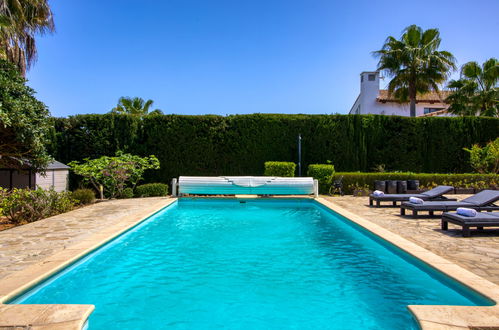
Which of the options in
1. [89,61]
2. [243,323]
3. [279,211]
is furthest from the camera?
[89,61]

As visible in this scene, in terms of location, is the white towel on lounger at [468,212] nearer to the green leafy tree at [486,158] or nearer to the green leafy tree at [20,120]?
the green leafy tree at [20,120]

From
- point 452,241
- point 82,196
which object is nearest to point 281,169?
point 82,196

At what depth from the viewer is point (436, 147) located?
1638cm

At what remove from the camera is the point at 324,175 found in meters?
14.2

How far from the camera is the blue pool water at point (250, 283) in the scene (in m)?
3.45

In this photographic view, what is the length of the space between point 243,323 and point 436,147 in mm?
16025

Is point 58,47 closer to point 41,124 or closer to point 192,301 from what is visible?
point 41,124

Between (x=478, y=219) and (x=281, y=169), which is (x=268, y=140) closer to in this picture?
(x=281, y=169)

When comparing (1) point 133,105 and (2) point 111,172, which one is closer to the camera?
(2) point 111,172

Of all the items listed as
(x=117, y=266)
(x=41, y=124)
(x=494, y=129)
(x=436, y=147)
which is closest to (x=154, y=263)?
(x=117, y=266)

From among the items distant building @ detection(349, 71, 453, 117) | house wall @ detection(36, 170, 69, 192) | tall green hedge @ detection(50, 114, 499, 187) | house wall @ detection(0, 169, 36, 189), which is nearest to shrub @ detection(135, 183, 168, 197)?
tall green hedge @ detection(50, 114, 499, 187)

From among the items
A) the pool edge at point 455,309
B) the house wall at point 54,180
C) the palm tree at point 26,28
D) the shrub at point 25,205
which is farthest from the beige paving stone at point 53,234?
the palm tree at point 26,28

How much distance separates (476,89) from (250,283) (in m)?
22.4

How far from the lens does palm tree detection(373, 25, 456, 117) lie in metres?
19.6
